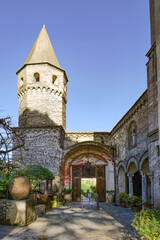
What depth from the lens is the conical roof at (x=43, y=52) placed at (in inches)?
804

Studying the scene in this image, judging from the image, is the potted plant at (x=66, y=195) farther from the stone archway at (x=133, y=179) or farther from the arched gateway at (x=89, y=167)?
the stone archway at (x=133, y=179)

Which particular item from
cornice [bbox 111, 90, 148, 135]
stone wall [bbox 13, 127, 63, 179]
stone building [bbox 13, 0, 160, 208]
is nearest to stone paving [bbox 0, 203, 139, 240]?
stone building [bbox 13, 0, 160, 208]

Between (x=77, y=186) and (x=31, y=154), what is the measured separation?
5.16 metres

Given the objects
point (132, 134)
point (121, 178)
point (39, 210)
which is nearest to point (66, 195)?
point (121, 178)

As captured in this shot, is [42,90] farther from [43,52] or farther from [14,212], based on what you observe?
[14,212]

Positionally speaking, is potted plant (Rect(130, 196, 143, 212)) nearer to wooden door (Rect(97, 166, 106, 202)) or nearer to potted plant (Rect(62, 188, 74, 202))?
potted plant (Rect(62, 188, 74, 202))

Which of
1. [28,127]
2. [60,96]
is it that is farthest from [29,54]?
[28,127]

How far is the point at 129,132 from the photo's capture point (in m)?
14.7

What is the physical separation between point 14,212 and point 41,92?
1256 cm

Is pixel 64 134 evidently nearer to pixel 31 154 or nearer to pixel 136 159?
pixel 31 154

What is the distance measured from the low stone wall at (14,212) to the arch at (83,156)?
9.73 m

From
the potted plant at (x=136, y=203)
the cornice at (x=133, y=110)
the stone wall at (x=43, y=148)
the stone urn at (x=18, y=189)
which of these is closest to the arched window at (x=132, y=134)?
the cornice at (x=133, y=110)

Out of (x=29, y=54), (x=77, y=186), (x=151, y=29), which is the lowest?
(x=77, y=186)

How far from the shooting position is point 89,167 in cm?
1970
